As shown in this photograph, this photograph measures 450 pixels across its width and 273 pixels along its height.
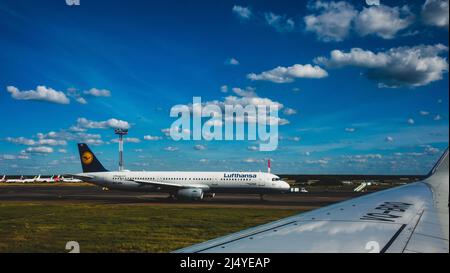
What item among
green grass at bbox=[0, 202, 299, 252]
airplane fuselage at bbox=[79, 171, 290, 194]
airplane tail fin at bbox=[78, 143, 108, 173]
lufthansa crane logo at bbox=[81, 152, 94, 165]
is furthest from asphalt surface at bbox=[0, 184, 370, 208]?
green grass at bbox=[0, 202, 299, 252]

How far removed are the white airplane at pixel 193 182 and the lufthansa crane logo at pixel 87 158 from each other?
480 centimetres

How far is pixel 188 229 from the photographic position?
1736 centimetres

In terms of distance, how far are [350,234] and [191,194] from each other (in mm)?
30681

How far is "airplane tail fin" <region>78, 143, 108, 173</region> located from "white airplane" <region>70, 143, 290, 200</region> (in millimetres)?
3822

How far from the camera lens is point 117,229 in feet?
56.6

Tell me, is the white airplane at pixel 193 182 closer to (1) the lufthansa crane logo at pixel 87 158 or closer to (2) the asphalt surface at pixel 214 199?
A: (2) the asphalt surface at pixel 214 199

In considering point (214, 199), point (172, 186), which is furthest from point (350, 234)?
point (214, 199)

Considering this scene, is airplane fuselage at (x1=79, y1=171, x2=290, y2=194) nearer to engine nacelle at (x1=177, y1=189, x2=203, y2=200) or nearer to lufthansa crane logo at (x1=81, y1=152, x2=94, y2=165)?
engine nacelle at (x1=177, y1=189, x2=203, y2=200)

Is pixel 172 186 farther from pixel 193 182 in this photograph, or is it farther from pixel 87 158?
pixel 87 158
